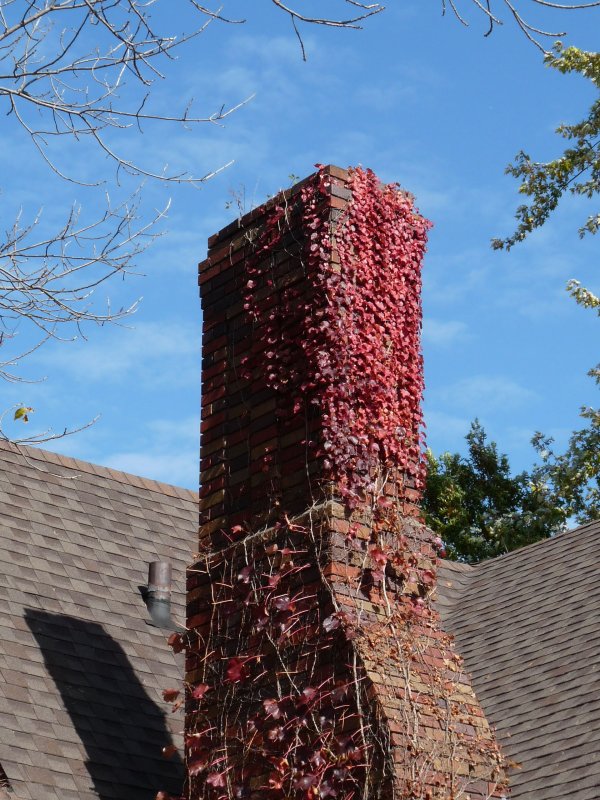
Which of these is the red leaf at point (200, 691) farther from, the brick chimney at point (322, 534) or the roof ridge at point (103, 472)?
the roof ridge at point (103, 472)

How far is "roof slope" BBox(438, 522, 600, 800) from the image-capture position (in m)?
7.54

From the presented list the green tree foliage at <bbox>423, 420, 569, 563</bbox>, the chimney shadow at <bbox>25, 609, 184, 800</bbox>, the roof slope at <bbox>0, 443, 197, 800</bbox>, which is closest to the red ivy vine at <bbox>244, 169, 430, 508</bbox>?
the roof slope at <bbox>0, 443, 197, 800</bbox>

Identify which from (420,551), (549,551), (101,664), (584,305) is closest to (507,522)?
(584,305)

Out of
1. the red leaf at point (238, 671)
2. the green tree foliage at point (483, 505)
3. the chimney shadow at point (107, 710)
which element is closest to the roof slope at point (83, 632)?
the chimney shadow at point (107, 710)

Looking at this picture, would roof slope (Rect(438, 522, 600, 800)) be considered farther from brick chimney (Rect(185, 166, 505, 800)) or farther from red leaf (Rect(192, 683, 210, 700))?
red leaf (Rect(192, 683, 210, 700))

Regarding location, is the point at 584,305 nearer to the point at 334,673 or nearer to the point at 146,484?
the point at 146,484

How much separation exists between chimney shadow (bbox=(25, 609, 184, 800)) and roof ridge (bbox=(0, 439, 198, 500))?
2.30 metres

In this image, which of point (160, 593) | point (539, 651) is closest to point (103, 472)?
point (160, 593)

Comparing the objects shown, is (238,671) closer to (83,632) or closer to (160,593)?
(83,632)

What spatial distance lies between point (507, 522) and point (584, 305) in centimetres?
465

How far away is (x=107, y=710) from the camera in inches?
329

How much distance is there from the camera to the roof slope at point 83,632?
7703 mm

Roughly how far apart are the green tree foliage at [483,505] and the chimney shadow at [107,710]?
13.8 meters

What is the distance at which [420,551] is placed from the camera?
6836mm
